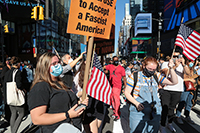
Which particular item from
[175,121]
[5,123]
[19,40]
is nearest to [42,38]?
[19,40]

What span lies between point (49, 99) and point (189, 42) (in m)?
3.98

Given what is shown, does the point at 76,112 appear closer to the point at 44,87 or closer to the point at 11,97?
the point at 44,87

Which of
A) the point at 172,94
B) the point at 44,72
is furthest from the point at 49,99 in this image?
the point at 172,94

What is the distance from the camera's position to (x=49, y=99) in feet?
6.25

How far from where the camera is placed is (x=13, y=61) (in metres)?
4.23

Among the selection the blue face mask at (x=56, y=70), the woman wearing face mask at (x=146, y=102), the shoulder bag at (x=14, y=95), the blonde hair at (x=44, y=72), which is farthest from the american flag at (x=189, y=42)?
the shoulder bag at (x=14, y=95)

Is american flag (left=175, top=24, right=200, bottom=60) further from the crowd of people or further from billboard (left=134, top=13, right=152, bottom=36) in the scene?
billboard (left=134, top=13, right=152, bottom=36)

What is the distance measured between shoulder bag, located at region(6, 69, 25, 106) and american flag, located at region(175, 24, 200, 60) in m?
4.22

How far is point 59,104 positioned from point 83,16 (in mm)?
1548

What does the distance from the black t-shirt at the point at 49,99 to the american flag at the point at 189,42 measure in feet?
11.1

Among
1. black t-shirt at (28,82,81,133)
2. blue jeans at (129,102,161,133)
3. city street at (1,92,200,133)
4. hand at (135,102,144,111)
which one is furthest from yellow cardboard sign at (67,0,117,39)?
city street at (1,92,200,133)

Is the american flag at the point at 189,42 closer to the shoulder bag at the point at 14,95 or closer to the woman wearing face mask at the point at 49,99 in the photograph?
the woman wearing face mask at the point at 49,99

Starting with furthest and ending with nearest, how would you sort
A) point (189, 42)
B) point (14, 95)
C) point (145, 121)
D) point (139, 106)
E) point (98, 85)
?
point (189, 42) < point (14, 95) < point (98, 85) < point (145, 121) < point (139, 106)

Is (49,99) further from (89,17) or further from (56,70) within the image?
(89,17)
